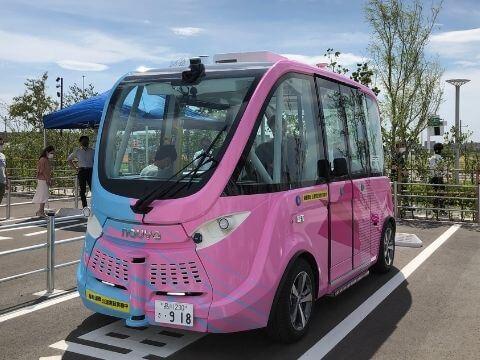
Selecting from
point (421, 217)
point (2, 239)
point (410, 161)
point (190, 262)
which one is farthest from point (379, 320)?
point (410, 161)

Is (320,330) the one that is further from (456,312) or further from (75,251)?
(75,251)

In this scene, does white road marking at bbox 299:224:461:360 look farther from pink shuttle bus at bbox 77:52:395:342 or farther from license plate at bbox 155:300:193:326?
license plate at bbox 155:300:193:326

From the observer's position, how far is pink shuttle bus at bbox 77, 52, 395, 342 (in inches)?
160

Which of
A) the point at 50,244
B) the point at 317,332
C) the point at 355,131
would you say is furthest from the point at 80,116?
the point at 317,332

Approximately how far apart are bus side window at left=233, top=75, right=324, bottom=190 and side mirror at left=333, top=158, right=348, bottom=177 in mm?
226

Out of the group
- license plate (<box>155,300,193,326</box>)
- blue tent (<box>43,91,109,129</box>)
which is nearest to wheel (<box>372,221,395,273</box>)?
license plate (<box>155,300,193,326</box>)

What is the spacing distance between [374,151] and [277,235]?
3.21 meters

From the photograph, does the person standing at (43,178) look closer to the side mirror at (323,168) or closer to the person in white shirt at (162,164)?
the person in white shirt at (162,164)

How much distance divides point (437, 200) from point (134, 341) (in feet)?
36.0

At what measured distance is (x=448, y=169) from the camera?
1416cm

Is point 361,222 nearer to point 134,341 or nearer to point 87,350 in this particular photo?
point 134,341

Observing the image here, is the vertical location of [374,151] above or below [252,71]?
below

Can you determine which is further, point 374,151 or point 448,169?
point 448,169

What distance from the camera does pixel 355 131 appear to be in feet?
20.8
